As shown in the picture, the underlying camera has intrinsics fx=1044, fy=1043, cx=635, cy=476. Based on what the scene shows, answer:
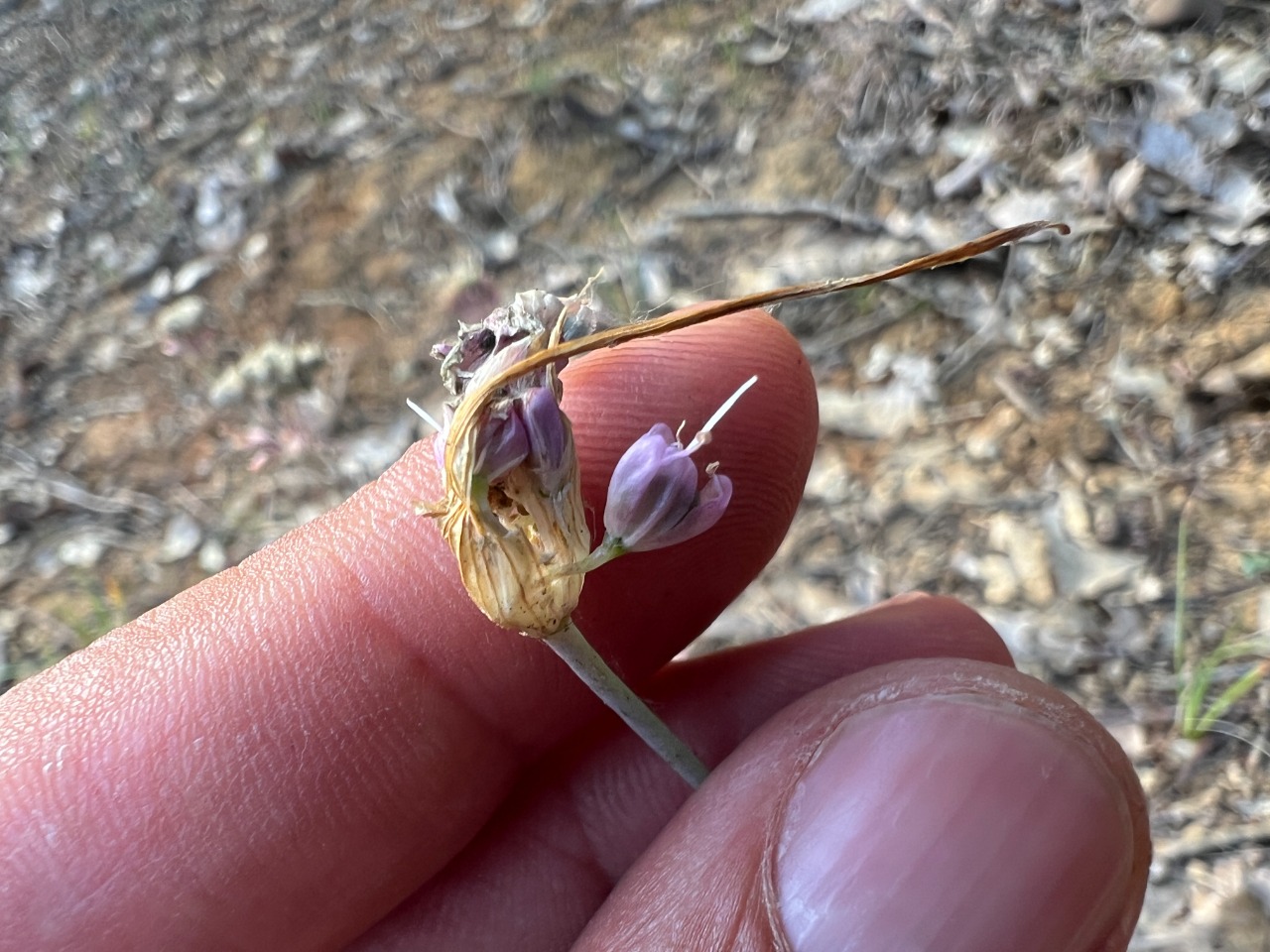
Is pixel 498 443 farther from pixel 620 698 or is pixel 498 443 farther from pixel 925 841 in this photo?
pixel 925 841

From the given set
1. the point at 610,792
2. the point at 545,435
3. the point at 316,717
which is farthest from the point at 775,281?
the point at 545,435

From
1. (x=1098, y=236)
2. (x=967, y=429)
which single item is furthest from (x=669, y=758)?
(x=1098, y=236)

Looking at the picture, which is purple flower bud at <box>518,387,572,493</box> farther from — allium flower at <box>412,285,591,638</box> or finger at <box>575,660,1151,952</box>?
finger at <box>575,660,1151,952</box>

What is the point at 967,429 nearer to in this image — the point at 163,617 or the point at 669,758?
the point at 669,758

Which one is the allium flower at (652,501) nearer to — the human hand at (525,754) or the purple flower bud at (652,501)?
the purple flower bud at (652,501)

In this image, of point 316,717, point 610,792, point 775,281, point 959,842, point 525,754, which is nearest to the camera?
point 959,842

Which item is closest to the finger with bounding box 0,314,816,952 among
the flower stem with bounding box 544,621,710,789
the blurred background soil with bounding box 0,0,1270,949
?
the flower stem with bounding box 544,621,710,789
